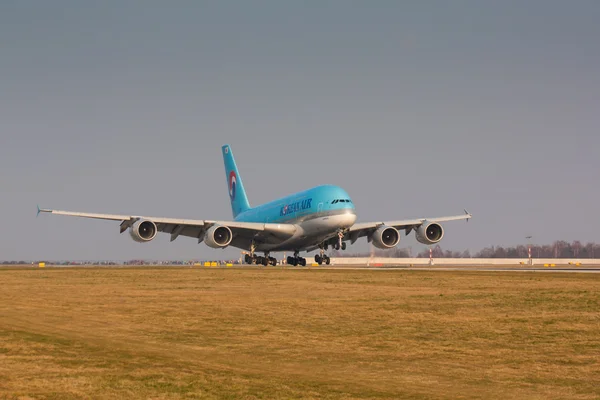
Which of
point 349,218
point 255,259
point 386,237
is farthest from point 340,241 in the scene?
point 255,259

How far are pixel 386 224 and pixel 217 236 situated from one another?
16735 millimetres

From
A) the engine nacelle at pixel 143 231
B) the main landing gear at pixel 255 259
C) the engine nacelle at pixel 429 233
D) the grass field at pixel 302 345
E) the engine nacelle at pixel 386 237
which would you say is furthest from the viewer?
the main landing gear at pixel 255 259

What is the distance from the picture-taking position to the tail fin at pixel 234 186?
91688 millimetres

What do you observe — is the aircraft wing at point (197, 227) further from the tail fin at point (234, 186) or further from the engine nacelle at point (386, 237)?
the tail fin at point (234, 186)

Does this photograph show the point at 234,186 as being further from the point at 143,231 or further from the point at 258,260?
the point at 143,231

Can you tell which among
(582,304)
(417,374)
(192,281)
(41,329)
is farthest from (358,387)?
(192,281)

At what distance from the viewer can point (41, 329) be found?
18766mm

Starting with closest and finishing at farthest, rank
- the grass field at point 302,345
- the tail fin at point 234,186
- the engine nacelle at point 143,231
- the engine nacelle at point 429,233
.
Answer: the grass field at point 302,345
the engine nacelle at point 143,231
the engine nacelle at point 429,233
the tail fin at point 234,186

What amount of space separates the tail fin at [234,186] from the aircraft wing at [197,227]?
56.6 ft

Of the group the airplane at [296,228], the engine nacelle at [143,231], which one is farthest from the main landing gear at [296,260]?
the engine nacelle at [143,231]

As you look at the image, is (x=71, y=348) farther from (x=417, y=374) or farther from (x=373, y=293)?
(x=373, y=293)

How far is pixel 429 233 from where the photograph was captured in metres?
70.1

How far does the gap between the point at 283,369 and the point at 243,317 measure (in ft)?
29.1

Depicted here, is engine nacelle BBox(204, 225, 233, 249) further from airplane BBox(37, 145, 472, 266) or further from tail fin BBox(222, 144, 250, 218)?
tail fin BBox(222, 144, 250, 218)
